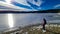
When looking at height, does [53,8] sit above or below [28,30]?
above

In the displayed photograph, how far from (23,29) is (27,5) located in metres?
0.33

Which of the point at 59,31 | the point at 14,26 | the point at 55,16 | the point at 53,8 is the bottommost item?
the point at 59,31

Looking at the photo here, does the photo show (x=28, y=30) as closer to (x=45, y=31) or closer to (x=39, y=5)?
(x=45, y=31)

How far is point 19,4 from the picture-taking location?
166cm

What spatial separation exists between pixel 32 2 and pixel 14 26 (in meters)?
0.41

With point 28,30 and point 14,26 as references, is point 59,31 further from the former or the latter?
point 14,26

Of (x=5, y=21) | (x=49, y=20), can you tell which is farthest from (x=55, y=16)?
(x=5, y=21)

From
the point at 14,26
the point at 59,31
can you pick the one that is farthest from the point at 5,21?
the point at 59,31

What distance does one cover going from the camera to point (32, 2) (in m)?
1.65

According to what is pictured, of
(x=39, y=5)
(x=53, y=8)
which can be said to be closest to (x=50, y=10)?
(x=53, y=8)

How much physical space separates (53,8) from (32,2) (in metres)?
0.29

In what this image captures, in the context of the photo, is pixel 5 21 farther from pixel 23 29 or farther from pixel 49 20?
pixel 49 20

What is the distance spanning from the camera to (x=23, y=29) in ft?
5.44

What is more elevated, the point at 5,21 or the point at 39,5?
the point at 39,5
